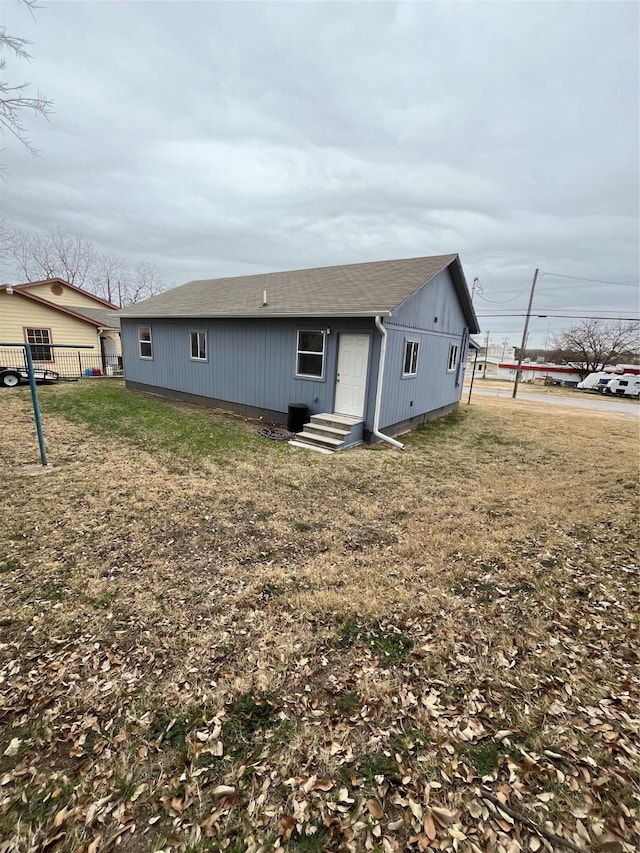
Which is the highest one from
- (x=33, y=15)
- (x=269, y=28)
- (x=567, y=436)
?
(x=269, y=28)

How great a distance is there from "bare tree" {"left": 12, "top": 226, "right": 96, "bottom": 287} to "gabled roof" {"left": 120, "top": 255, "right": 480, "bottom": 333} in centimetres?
2729

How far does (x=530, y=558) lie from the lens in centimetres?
425

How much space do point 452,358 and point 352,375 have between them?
6343mm

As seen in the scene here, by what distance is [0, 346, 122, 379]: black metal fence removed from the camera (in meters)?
17.0

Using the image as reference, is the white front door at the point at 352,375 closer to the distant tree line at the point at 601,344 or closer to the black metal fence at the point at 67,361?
the black metal fence at the point at 67,361

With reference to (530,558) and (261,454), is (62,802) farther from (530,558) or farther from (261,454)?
(261,454)

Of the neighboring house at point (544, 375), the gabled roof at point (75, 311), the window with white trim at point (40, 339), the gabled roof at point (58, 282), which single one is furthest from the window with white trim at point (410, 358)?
the neighboring house at point (544, 375)

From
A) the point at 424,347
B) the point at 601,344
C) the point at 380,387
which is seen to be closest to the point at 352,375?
the point at 380,387

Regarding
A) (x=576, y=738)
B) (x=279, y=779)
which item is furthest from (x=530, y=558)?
(x=279, y=779)

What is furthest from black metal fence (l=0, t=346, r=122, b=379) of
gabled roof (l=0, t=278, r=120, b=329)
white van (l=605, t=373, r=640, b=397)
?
white van (l=605, t=373, r=640, b=397)

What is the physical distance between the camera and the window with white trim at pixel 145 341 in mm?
14055

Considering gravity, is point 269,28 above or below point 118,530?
above

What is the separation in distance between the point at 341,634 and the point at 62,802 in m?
1.90

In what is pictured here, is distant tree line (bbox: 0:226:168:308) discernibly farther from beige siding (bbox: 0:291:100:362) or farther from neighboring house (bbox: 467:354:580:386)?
neighboring house (bbox: 467:354:580:386)
